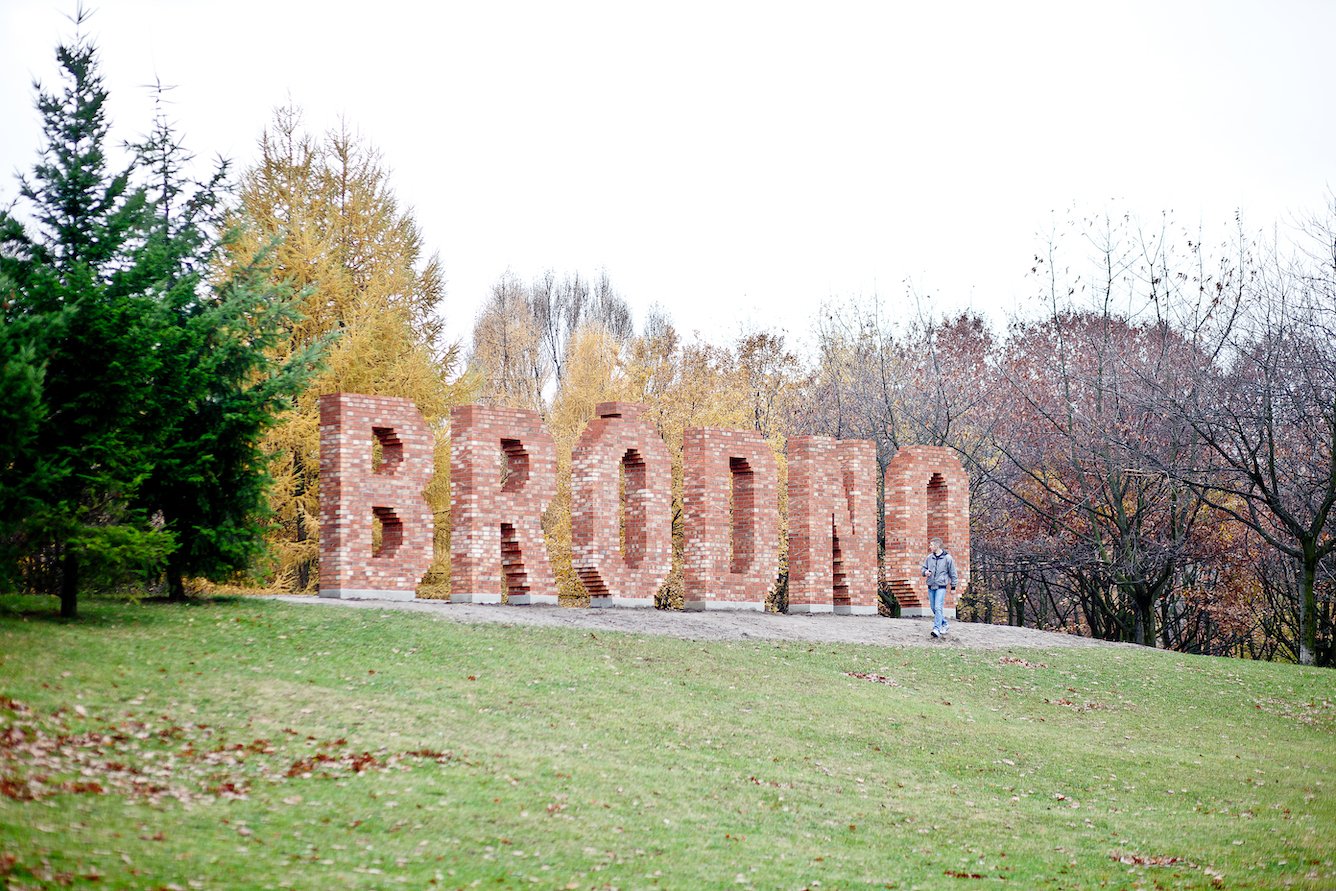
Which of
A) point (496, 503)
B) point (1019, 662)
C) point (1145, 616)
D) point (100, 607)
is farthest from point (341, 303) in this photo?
point (1145, 616)

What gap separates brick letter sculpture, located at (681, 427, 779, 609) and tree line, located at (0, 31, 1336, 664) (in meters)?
5.75

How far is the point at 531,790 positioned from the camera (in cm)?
1175

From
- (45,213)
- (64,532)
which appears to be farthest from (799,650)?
(45,213)

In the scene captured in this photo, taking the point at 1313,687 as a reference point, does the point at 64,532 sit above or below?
above

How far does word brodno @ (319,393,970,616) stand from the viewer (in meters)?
20.7

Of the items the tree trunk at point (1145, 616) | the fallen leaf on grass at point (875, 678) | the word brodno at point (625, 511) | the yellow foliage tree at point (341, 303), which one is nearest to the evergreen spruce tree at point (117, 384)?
the word brodno at point (625, 511)

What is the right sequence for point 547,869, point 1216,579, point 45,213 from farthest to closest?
point 1216,579 → point 45,213 → point 547,869

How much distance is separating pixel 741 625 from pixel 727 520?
2.80 metres

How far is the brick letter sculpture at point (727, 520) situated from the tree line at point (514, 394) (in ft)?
18.9

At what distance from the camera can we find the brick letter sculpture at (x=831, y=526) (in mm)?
26234

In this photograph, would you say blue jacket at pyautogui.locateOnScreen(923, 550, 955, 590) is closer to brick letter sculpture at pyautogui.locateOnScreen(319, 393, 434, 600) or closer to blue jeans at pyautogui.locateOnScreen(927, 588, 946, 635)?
blue jeans at pyautogui.locateOnScreen(927, 588, 946, 635)

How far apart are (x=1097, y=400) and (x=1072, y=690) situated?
14.0 meters

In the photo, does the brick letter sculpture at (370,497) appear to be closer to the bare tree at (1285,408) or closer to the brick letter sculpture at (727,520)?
the brick letter sculpture at (727,520)

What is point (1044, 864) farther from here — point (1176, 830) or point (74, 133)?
point (74, 133)
